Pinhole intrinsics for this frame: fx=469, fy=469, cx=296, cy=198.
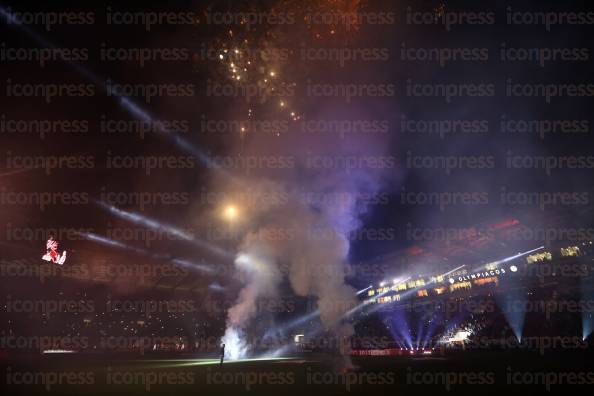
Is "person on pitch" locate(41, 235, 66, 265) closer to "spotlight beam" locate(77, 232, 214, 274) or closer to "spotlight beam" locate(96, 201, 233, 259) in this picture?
"spotlight beam" locate(77, 232, 214, 274)

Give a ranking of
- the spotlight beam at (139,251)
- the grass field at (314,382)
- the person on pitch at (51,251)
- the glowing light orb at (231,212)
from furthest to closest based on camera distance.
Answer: the spotlight beam at (139,251) → the person on pitch at (51,251) → the glowing light orb at (231,212) → the grass field at (314,382)

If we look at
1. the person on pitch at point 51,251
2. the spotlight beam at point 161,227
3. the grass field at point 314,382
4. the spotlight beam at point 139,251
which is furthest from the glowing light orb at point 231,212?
the person on pitch at point 51,251

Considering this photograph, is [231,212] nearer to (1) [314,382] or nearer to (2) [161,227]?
(2) [161,227]

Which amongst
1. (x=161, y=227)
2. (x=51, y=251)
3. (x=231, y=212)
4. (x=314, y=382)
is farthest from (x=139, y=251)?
(x=314, y=382)

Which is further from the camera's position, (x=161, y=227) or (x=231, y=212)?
(x=161, y=227)

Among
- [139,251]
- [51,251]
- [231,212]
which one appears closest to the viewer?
[231,212]

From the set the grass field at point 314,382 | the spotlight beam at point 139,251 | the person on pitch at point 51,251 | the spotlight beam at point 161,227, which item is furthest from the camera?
the spotlight beam at point 139,251

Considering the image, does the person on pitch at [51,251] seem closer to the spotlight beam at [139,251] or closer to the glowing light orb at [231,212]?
the spotlight beam at [139,251]

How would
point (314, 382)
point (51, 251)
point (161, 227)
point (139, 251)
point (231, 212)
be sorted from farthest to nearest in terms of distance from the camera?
point (139, 251) → point (161, 227) → point (51, 251) → point (231, 212) → point (314, 382)

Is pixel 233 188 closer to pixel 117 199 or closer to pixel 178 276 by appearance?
pixel 117 199

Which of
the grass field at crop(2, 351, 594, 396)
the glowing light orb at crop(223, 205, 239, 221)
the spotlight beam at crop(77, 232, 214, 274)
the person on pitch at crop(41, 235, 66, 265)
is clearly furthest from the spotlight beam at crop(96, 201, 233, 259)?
the grass field at crop(2, 351, 594, 396)

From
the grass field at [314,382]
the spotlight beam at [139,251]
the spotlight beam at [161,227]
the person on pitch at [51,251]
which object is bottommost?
the grass field at [314,382]
